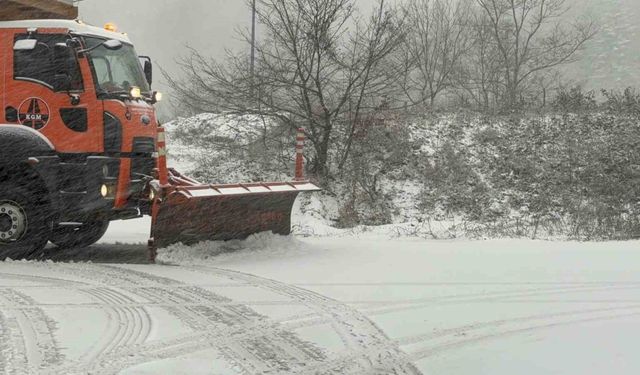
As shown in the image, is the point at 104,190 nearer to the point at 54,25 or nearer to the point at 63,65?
the point at 63,65

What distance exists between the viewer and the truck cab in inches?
299

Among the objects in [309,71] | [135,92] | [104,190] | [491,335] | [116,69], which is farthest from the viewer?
[309,71]

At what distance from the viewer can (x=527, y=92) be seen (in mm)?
25859

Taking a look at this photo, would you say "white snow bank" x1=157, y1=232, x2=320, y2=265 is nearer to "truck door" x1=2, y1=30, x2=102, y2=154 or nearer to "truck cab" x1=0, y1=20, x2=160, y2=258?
"truck cab" x1=0, y1=20, x2=160, y2=258

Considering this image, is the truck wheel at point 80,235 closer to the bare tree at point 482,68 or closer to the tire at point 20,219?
the tire at point 20,219

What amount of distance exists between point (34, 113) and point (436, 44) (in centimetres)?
2187

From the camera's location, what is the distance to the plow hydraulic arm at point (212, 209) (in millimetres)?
7387

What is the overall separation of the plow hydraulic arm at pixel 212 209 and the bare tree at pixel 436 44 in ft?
54.7

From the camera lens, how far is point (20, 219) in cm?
772

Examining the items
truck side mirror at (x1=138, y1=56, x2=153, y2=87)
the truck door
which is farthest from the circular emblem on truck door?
truck side mirror at (x1=138, y1=56, x2=153, y2=87)

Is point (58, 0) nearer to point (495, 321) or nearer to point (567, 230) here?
point (495, 321)

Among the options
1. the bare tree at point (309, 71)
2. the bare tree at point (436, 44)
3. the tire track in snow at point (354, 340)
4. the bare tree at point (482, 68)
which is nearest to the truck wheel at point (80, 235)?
the tire track in snow at point (354, 340)

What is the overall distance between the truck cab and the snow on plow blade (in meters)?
0.47

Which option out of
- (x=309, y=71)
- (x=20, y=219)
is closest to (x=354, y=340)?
(x=20, y=219)
